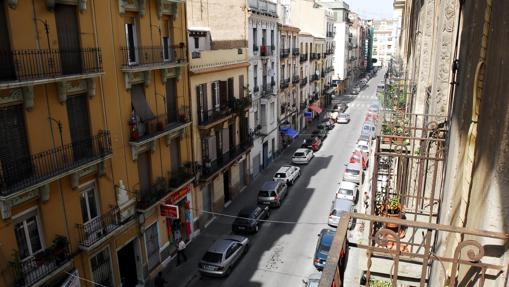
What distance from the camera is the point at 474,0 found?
695cm

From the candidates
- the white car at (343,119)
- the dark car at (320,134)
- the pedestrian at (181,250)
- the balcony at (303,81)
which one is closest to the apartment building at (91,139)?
the pedestrian at (181,250)

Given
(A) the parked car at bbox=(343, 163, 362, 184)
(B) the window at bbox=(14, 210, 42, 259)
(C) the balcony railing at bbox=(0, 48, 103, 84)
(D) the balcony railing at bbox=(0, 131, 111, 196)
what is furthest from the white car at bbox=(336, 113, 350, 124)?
(B) the window at bbox=(14, 210, 42, 259)

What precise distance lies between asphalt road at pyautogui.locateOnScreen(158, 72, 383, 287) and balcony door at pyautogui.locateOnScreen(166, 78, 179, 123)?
7875 mm

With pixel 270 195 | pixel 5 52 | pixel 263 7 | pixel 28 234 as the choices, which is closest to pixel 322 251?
pixel 270 195

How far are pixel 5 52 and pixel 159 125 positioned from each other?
8.79m

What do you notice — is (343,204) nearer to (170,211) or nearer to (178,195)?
(178,195)

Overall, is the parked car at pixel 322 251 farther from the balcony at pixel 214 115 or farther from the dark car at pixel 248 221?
the balcony at pixel 214 115

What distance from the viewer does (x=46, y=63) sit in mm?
14008

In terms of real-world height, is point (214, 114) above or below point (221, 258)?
above

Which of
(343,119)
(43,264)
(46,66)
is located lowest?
(343,119)

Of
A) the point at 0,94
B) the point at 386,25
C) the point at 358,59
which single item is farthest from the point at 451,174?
the point at 386,25

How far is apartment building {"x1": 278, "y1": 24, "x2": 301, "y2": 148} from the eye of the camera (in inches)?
1661

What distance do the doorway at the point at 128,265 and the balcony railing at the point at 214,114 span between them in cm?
902

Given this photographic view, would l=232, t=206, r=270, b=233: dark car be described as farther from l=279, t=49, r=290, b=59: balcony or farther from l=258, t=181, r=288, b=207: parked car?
l=279, t=49, r=290, b=59: balcony
